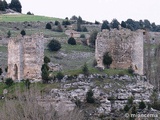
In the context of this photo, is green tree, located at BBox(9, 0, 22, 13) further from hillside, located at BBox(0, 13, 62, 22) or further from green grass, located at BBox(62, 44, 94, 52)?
green grass, located at BBox(62, 44, 94, 52)

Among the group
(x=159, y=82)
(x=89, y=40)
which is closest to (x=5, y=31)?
(x=89, y=40)

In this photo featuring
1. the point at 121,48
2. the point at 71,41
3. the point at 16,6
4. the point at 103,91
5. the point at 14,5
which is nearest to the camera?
the point at 103,91

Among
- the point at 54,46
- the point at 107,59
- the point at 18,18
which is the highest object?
the point at 18,18

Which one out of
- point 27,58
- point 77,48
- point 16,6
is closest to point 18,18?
point 16,6

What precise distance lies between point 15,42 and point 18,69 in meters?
2.24

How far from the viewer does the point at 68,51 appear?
74375 mm

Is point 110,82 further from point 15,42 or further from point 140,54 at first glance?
point 15,42

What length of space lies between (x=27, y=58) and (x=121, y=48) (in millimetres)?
7681

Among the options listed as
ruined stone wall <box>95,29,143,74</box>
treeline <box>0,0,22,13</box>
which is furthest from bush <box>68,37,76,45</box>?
treeline <box>0,0,22,13</box>

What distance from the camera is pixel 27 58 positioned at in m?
50.5

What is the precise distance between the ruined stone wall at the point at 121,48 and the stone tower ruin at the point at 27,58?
16.1 feet

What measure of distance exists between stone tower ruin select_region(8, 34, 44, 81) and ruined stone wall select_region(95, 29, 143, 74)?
16.1ft

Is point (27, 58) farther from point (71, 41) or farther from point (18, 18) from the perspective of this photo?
point (18, 18)

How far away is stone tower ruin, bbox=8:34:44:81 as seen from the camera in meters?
50.3
